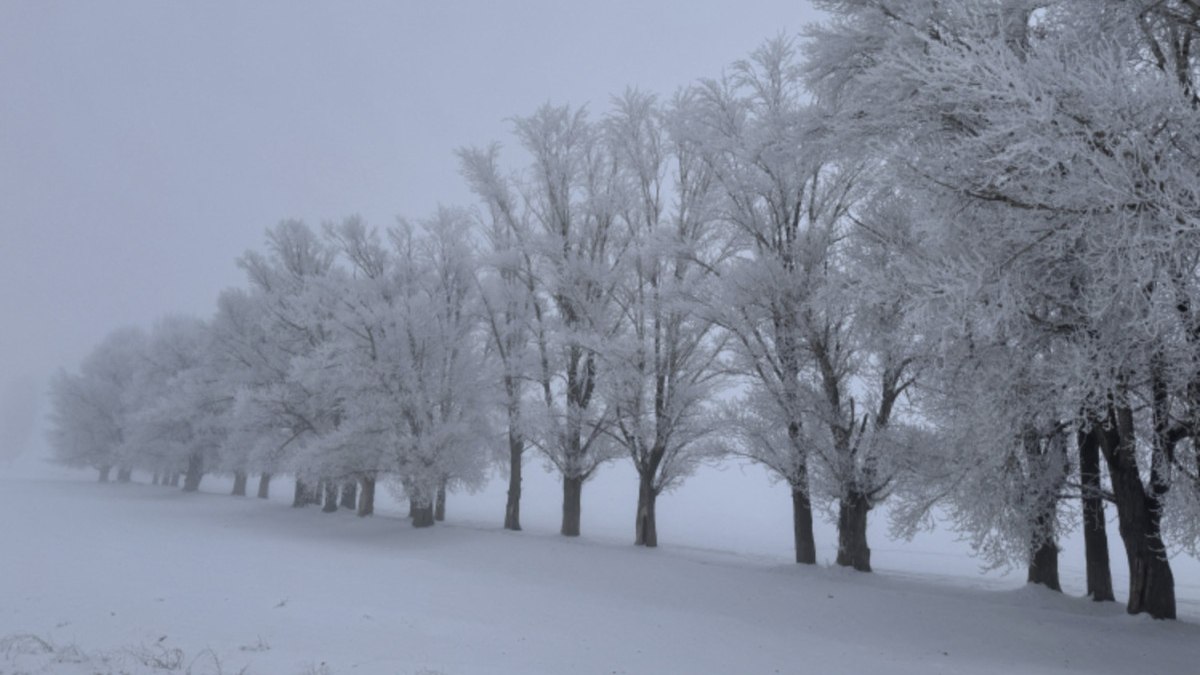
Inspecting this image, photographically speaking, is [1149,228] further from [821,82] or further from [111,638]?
[111,638]

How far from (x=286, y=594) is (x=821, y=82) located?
499 inches

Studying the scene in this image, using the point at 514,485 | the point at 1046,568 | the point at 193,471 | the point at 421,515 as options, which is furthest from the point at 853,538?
the point at 193,471

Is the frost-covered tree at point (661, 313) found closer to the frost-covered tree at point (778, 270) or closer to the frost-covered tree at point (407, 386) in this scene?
the frost-covered tree at point (778, 270)

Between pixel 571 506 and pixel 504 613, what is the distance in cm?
1126

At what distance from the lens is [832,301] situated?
13406mm

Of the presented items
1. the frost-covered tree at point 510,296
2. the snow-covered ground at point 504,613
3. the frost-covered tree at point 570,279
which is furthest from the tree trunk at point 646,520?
the frost-covered tree at point 510,296

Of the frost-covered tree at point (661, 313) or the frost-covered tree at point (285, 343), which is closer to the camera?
the frost-covered tree at point (661, 313)

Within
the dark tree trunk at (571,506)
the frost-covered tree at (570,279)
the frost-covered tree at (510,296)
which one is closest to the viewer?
the frost-covered tree at (570,279)

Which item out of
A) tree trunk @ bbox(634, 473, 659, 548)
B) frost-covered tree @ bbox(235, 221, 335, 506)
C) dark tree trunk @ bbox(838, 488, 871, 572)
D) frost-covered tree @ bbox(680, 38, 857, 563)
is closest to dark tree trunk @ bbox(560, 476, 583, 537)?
tree trunk @ bbox(634, 473, 659, 548)

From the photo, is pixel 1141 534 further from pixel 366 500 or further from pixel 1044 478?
pixel 366 500

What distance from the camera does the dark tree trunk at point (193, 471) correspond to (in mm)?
40391

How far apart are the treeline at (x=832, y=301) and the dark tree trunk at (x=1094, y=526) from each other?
0.07 meters

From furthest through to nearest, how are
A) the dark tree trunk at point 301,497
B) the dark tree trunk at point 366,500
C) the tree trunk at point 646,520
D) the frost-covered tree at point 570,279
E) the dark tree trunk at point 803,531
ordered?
the dark tree trunk at point 301,497 → the dark tree trunk at point 366,500 → the frost-covered tree at point 570,279 → the tree trunk at point 646,520 → the dark tree trunk at point 803,531

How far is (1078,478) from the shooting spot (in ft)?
42.9
